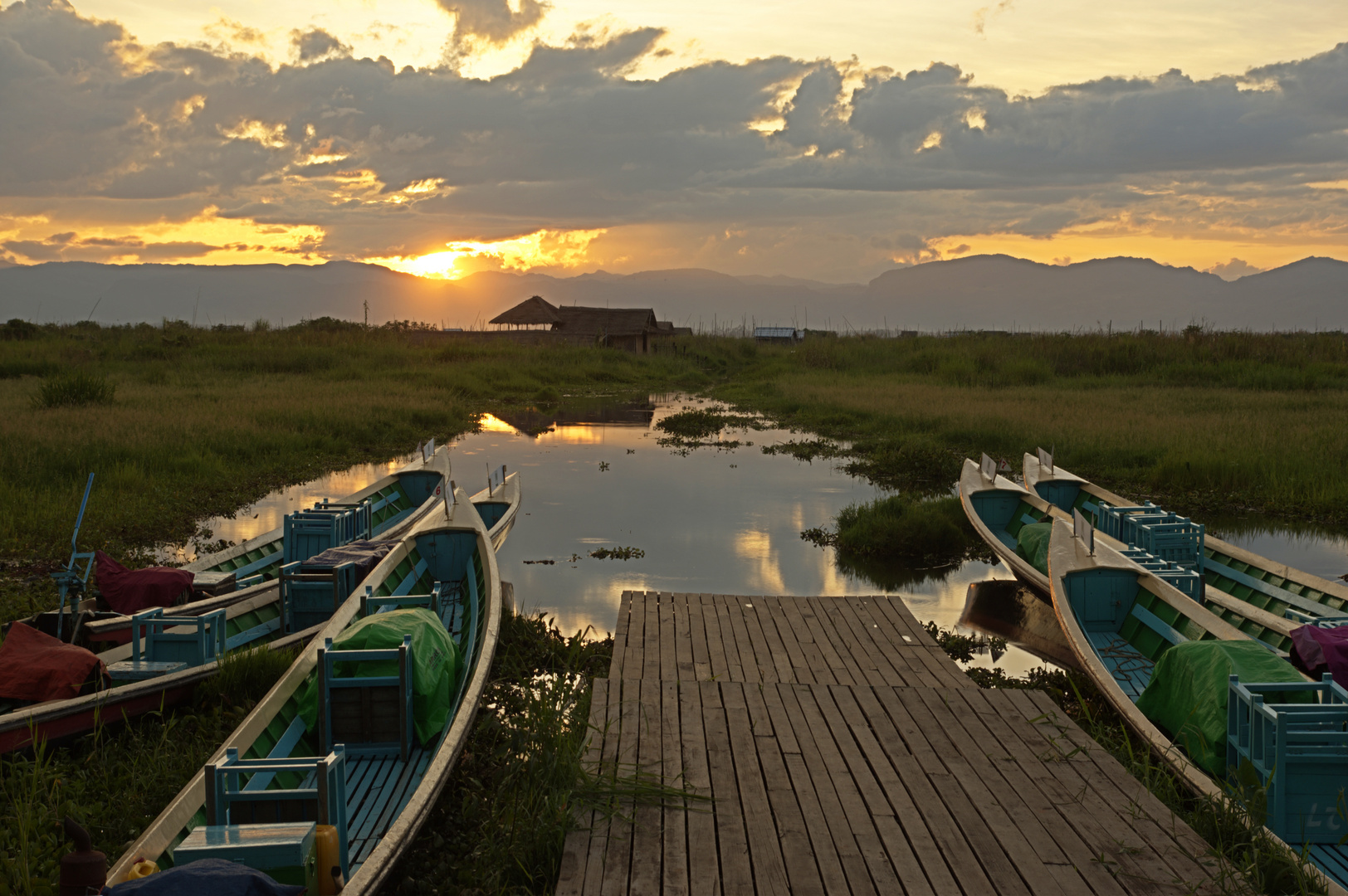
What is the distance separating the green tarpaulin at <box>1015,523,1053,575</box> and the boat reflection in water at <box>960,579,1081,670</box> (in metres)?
0.51

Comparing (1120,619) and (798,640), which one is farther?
(798,640)

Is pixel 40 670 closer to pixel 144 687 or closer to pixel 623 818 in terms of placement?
pixel 144 687

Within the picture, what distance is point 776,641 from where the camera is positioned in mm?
7816

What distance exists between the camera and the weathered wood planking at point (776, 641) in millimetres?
6969

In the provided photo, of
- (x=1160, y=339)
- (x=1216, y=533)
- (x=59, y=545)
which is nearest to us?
(x=59, y=545)

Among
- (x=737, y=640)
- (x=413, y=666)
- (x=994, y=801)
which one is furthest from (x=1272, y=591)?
(x=413, y=666)

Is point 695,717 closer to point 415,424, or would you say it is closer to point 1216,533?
point 1216,533

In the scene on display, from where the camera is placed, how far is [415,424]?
23406mm

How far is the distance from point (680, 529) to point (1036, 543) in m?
5.09

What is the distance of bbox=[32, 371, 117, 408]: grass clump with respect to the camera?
1983 centimetres

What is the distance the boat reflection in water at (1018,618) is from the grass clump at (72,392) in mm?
19044

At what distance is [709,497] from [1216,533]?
7338mm

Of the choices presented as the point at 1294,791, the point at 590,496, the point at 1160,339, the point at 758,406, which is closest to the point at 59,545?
the point at 590,496

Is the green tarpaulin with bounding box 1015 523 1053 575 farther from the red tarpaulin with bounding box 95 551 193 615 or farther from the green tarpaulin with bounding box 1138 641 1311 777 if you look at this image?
the red tarpaulin with bounding box 95 551 193 615
